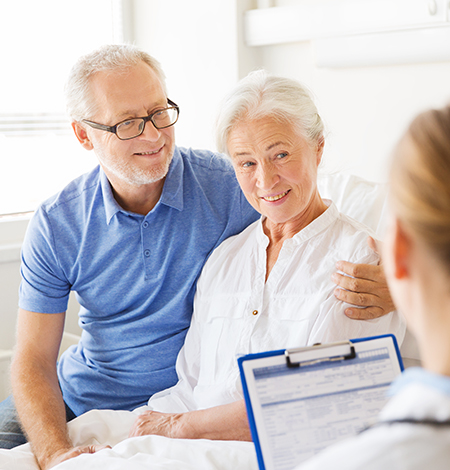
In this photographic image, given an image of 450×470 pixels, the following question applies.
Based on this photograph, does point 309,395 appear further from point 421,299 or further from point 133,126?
point 133,126

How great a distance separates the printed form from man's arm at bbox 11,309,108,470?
0.86 metres

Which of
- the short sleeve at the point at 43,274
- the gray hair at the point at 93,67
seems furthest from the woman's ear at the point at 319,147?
the short sleeve at the point at 43,274

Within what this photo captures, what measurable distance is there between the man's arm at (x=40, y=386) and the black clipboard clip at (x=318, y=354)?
0.90 meters

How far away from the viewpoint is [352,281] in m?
1.41

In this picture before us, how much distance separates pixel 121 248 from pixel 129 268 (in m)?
0.07

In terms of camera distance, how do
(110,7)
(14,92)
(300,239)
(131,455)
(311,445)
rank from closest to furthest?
(311,445), (131,455), (300,239), (14,92), (110,7)

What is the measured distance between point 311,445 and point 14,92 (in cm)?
233

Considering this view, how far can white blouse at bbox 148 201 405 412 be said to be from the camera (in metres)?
1.46

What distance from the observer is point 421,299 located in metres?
0.65

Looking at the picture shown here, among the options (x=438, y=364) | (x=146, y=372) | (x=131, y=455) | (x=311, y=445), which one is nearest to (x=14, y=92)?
(x=146, y=372)

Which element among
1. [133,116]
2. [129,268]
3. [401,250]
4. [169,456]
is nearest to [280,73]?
[133,116]

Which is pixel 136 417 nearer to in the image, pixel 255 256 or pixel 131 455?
pixel 131 455

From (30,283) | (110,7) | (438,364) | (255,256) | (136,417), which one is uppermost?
(110,7)

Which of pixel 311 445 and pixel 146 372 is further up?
pixel 311 445
